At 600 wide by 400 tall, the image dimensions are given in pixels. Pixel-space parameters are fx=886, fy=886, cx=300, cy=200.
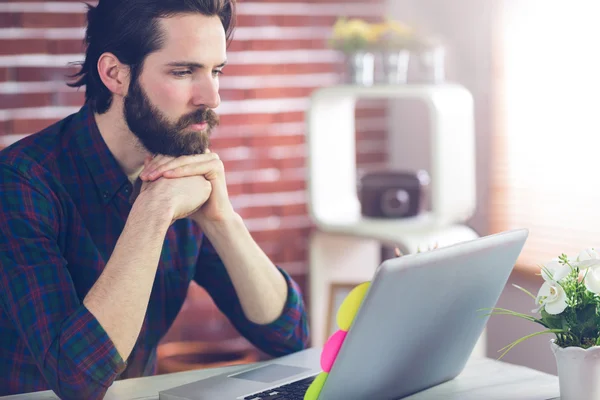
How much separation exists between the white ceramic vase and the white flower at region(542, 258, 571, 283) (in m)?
0.11

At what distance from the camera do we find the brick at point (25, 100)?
3.12m

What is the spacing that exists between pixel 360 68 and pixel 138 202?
1682mm

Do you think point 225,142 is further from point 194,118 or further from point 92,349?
point 92,349

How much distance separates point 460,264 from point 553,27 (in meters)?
1.88

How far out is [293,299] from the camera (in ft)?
6.29

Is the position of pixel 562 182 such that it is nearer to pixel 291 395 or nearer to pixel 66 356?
pixel 291 395

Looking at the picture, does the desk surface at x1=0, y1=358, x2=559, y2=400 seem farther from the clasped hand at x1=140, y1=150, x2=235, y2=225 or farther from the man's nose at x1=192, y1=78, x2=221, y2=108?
the man's nose at x1=192, y1=78, x2=221, y2=108

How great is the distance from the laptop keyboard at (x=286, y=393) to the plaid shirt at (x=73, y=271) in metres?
0.24

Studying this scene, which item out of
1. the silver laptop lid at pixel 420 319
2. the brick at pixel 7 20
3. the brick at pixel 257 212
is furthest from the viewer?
the brick at pixel 257 212

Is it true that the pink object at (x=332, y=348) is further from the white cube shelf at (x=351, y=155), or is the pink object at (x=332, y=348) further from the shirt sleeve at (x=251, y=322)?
the white cube shelf at (x=351, y=155)

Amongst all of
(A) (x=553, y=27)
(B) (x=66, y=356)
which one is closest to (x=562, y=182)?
(A) (x=553, y=27)

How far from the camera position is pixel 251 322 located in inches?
74.6

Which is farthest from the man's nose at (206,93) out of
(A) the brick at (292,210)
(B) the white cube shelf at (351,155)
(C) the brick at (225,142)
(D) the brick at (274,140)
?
(A) the brick at (292,210)

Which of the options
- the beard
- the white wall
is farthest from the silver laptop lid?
the white wall
